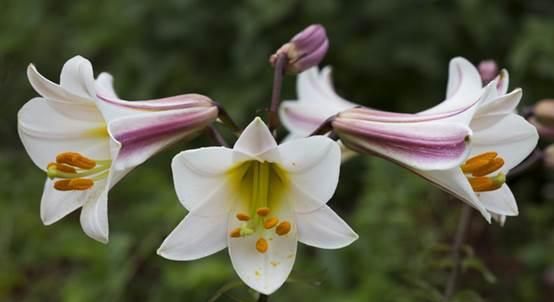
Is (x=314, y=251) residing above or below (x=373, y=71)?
below

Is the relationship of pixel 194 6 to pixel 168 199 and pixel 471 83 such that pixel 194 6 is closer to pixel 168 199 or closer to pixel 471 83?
pixel 168 199

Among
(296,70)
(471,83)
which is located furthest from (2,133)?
(471,83)

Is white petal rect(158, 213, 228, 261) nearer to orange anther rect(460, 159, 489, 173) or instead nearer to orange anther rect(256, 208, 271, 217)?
orange anther rect(256, 208, 271, 217)

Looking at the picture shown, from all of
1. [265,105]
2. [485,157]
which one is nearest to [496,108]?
[485,157]

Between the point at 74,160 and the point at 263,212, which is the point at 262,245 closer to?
the point at 263,212

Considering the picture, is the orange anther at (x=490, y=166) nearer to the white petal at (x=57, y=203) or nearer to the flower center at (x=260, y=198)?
the flower center at (x=260, y=198)

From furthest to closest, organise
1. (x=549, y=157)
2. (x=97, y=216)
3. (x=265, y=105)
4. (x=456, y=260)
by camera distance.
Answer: (x=265, y=105) < (x=549, y=157) < (x=456, y=260) < (x=97, y=216)
